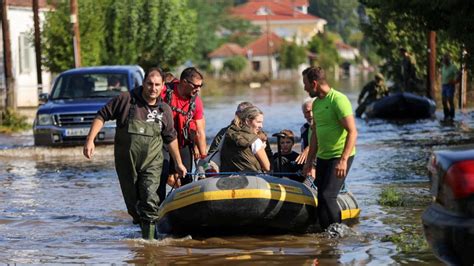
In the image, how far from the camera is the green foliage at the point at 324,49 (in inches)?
5030

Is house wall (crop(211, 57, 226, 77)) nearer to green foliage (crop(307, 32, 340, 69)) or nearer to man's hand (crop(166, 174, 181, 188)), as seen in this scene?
green foliage (crop(307, 32, 340, 69))

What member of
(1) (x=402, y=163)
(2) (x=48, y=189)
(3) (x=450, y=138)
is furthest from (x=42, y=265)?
(3) (x=450, y=138)

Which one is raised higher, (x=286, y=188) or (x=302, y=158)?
(x=302, y=158)

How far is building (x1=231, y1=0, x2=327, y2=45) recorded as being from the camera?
13950 centimetres

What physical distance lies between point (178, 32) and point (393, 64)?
9034 mm

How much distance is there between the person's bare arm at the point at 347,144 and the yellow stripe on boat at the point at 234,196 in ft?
2.19

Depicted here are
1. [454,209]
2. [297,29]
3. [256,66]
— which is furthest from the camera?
[297,29]

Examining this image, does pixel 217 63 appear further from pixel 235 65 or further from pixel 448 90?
pixel 448 90

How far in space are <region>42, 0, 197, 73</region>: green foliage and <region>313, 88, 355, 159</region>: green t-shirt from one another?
27.4 m

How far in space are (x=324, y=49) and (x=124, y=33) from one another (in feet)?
295

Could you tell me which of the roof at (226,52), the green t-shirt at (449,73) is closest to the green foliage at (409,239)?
the green t-shirt at (449,73)

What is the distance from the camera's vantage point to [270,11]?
5586 inches

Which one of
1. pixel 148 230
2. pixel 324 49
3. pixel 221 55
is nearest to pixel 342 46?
pixel 324 49

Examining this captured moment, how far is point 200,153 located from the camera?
1256cm
